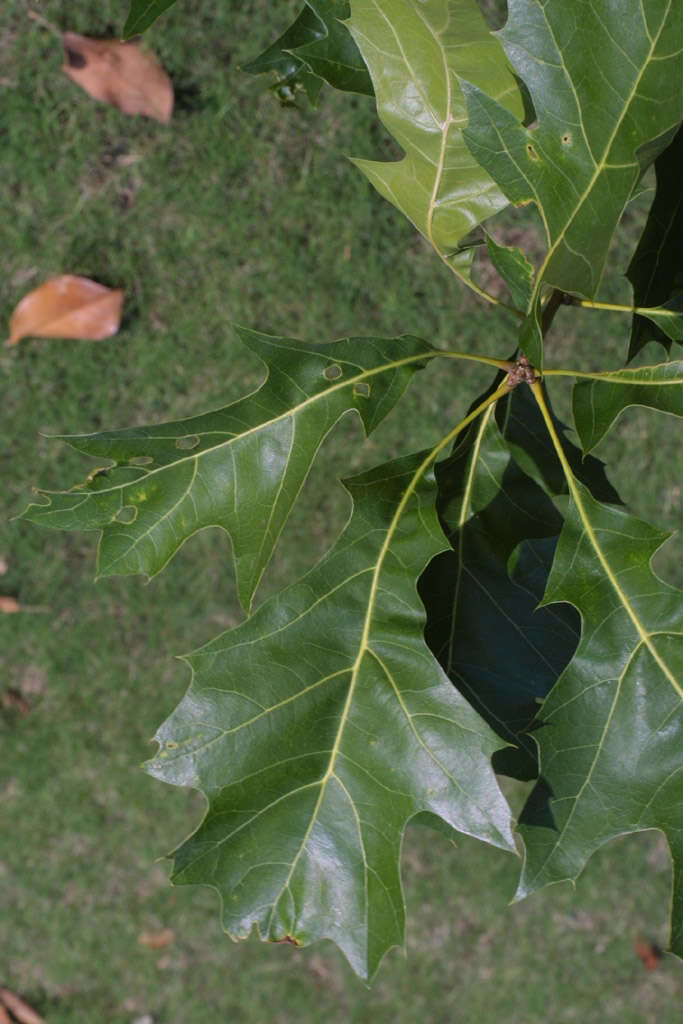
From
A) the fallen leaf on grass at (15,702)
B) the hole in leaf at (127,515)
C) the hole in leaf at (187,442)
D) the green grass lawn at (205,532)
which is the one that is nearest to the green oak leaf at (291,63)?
the hole in leaf at (187,442)

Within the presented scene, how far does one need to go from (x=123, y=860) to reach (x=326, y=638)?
7.94 ft

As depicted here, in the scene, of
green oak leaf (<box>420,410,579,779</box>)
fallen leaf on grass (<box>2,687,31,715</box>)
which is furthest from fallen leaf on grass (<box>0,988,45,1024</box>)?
green oak leaf (<box>420,410,579,779</box>)

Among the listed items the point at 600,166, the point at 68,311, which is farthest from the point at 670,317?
the point at 68,311

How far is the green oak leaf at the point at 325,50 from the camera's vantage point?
1423mm

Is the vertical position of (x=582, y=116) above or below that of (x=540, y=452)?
above

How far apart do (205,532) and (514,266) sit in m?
2.29

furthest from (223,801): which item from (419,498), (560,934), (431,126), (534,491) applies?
(560,934)

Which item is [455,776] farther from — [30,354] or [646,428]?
[30,354]

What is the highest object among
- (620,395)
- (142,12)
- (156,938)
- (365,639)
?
(142,12)

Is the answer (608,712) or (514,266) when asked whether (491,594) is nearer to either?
(608,712)

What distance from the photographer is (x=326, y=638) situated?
1463 millimetres

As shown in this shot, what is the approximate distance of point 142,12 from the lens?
127 cm

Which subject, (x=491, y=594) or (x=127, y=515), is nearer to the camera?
(x=127, y=515)

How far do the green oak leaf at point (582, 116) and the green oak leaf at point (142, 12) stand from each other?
427 millimetres
